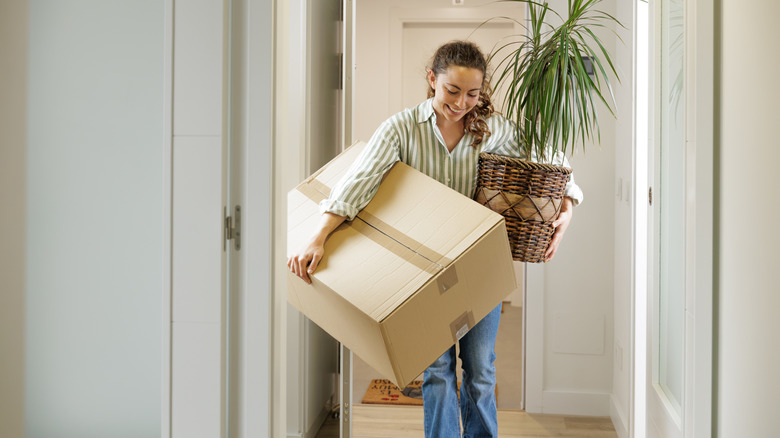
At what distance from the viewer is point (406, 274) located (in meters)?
1.44

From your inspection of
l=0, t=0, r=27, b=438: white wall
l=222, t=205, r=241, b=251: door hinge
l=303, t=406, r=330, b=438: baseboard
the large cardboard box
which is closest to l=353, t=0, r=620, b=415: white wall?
l=303, t=406, r=330, b=438: baseboard

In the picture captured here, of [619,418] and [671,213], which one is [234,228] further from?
[619,418]

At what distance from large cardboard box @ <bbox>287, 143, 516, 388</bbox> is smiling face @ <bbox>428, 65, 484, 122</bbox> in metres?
0.22

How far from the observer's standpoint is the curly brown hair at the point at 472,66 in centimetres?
175

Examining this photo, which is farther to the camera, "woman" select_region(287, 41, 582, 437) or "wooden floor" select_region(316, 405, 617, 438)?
"wooden floor" select_region(316, 405, 617, 438)

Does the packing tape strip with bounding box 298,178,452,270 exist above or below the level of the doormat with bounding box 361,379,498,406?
above

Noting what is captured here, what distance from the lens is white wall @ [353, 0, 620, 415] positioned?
9.06 feet

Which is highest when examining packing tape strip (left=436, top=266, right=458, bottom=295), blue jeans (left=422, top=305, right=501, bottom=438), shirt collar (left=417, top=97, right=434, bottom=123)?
shirt collar (left=417, top=97, right=434, bottom=123)

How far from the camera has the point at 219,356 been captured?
3.45ft

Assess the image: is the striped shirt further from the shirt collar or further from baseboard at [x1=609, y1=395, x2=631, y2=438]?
baseboard at [x1=609, y1=395, x2=631, y2=438]

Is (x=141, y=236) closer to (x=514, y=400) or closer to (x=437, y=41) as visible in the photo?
(x=514, y=400)

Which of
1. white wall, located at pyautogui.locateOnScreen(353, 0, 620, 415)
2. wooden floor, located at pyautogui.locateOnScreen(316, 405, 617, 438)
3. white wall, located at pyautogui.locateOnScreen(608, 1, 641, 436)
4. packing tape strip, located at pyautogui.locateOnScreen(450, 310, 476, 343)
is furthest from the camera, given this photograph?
white wall, located at pyautogui.locateOnScreen(353, 0, 620, 415)

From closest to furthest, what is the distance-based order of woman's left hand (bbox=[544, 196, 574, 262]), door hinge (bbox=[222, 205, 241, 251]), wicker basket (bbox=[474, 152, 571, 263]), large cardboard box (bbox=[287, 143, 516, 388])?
door hinge (bbox=[222, 205, 241, 251]), large cardboard box (bbox=[287, 143, 516, 388]), wicker basket (bbox=[474, 152, 571, 263]), woman's left hand (bbox=[544, 196, 574, 262])

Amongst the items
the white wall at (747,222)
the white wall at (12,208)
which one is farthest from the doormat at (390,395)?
the white wall at (12,208)
